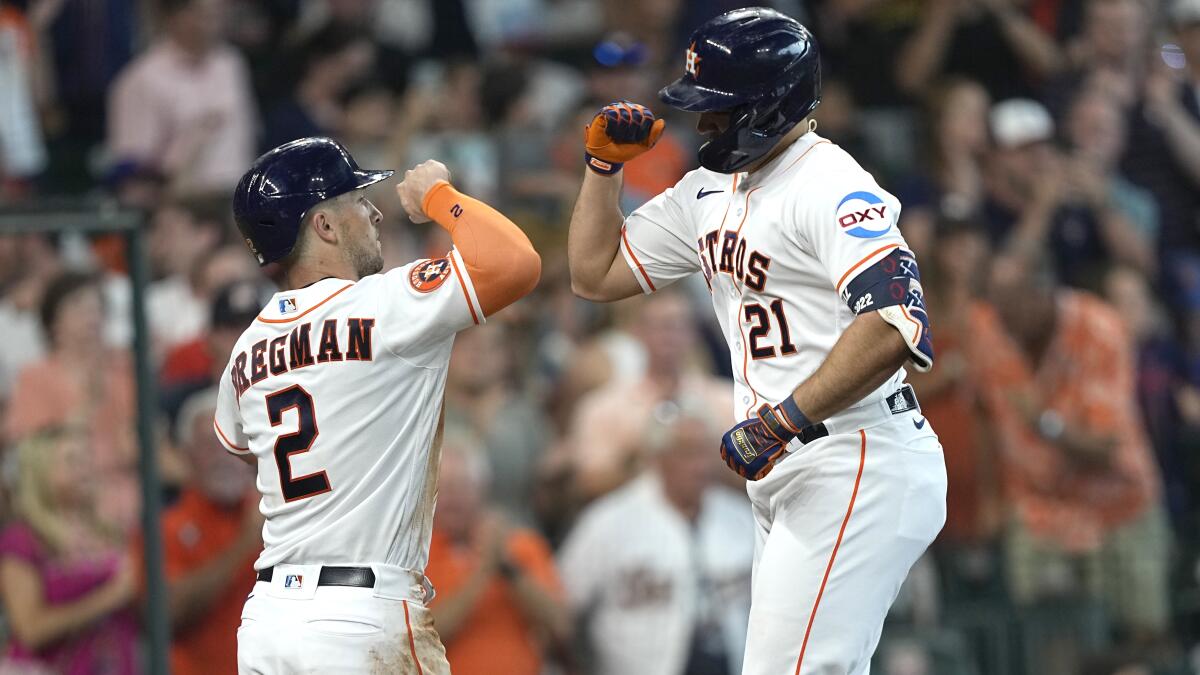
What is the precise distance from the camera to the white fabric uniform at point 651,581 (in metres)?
7.88

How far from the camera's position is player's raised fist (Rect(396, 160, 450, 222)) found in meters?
4.74

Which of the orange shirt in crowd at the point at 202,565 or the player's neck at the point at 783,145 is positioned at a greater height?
the player's neck at the point at 783,145

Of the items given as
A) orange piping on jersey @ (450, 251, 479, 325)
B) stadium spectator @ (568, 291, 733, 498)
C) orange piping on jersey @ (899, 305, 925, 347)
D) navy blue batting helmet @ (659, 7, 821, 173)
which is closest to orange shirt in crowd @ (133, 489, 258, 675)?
stadium spectator @ (568, 291, 733, 498)

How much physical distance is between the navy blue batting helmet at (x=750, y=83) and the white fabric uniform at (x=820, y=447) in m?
0.11

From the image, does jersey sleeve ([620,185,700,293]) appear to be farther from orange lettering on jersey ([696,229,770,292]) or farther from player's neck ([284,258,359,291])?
player's neck ([284,258,359,291])

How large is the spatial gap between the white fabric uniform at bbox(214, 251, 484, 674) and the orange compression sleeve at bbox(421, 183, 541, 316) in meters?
0.04

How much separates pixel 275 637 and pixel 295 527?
0.31 metres

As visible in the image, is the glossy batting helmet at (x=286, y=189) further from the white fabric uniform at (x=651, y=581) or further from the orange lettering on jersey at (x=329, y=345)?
the white fabric uniform at (x=651, y=581)

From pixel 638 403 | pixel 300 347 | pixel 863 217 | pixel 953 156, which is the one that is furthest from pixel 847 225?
pixel 953 156

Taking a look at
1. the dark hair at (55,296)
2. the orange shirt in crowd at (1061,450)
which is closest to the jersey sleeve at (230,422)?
the dark hair at (55,296)

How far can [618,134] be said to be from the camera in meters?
4.80

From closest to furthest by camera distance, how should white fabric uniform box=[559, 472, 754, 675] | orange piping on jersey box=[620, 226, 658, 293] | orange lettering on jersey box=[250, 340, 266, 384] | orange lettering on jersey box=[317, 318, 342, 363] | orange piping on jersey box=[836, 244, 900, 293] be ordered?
orange piping on jersey box=[836, 244, 900, 293] < orange lettering on jersey box=[317, 318, 342, 363] < orange lettering on jersey box=[250, 340, 266, 384] < orange piping on jersey box=[620, 226, 658, 293] < white fabric uniform box=[559, 472, 754, 675]

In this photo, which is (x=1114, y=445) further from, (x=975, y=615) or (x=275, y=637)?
(x=275, y=637)

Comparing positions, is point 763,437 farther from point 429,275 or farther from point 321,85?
point 321,85
